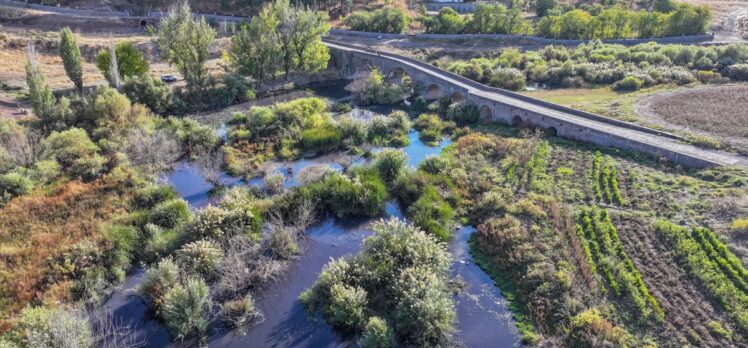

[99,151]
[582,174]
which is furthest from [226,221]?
[582,174]

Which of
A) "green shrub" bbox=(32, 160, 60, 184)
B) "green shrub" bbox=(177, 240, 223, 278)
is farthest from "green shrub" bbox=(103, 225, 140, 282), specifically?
"green shrub" bbox=(32, 160, 60, 184)

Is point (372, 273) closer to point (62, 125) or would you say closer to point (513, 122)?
point (513, 122)

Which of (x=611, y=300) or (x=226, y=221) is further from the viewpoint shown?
(x=226, y=221)

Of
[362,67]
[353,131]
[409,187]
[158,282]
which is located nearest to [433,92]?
[362,67]

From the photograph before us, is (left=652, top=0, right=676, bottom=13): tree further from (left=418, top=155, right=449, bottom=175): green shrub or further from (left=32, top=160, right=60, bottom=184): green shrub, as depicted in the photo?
(left=32, top=160, right=60, bottom=184): green shrub

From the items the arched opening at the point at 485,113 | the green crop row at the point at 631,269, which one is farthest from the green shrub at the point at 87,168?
the green crop row at the point at 631,269

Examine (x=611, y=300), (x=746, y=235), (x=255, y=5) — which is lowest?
(x=611, y=300)
